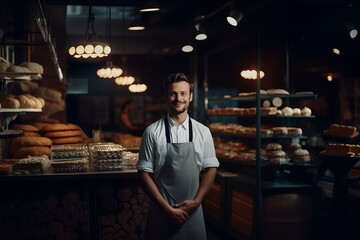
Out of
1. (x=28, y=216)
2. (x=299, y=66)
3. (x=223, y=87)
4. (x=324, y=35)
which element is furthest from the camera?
(x=223, y=87)

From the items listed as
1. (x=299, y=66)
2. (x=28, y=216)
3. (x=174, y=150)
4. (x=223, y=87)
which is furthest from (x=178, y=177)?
(x=223, y=87)

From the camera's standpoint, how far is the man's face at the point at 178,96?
3.34m

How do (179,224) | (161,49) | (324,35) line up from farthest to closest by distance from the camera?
(161,49) < (324,35) < (179,224)

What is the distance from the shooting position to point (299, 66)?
25.5ft

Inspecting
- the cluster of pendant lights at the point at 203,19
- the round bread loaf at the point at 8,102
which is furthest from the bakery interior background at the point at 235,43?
the round bread loaf at the point at 8,102

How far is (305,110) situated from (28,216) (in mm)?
3167

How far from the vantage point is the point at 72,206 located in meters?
4.22

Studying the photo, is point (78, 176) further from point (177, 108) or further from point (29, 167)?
point (177, 108)

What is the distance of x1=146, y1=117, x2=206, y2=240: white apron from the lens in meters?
3.35

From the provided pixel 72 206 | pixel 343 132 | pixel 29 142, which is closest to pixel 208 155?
pixel 72 206

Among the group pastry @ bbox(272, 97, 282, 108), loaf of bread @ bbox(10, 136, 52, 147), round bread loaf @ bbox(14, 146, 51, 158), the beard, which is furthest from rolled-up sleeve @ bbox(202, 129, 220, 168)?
pastry @ bbox(272, 97, 282, 108)

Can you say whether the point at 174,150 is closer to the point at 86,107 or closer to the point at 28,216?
the point at 28,216

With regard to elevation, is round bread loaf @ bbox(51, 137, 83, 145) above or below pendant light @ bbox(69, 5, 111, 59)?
below

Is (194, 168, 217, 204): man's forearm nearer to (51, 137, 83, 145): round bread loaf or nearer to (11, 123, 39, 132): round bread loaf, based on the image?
(51, 137, 83, 145): round bread loaf
